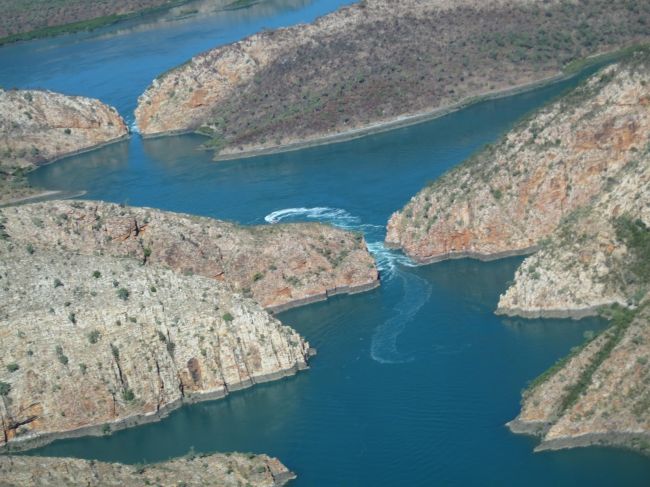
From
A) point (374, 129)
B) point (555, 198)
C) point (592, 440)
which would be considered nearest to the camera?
point (592, 440)

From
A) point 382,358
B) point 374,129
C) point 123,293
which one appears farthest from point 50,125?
point 382,358

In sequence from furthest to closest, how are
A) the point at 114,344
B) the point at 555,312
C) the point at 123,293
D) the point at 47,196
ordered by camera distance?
the point at 47,196
the point at 555,312
the point at 123,293
the point at 114,344

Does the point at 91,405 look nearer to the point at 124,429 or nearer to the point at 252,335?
the point at 124,429

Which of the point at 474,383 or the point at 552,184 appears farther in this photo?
the point at 552,184

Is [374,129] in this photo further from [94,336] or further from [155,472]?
[155,472]

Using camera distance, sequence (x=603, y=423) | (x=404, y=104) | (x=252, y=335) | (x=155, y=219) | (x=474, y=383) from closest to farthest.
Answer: (x=603, y=423) → (x=474, y=383) → (x=252, y=335) → (x=155, y=219) → (x=404, y=104)

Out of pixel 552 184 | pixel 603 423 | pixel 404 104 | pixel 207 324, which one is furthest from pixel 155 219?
pixel 404 104

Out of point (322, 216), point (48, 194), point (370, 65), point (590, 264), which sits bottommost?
point (48, 194)

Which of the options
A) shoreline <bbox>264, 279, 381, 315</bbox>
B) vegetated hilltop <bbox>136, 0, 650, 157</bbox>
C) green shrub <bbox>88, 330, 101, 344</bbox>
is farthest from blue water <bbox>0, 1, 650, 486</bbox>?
vegetated hilltop <bbox>136, 0, 650, 157</bbox>
